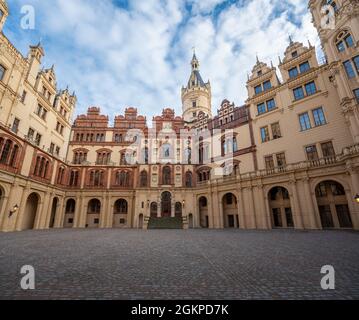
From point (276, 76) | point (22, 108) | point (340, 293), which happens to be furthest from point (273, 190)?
point (22, 108)

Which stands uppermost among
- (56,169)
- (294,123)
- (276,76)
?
(276,76)

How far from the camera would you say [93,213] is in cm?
3369

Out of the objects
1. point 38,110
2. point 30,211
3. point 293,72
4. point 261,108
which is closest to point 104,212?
point 30,211

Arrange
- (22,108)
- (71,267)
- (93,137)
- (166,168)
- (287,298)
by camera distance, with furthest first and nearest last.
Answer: (93,137), (166,168), (22,108), (71,267), (287,298)

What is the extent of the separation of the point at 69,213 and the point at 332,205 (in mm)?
39553

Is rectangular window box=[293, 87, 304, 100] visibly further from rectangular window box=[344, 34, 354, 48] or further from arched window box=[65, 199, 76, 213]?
arched window box=[65, 199, 76, 213]

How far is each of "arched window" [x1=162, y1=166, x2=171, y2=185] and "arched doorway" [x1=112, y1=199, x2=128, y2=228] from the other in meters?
8.73

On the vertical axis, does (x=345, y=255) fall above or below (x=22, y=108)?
below

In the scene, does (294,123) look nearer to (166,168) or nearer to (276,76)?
(276,76)

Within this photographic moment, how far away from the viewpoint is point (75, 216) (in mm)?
31812

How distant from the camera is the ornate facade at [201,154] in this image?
20.1 m

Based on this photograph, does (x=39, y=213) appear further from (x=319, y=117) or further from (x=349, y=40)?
(x=349, y=40)

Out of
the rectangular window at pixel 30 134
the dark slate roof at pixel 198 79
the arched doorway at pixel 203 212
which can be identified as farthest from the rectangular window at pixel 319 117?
the rectangular window at pixel 30 134
